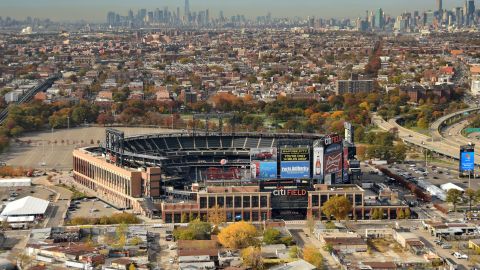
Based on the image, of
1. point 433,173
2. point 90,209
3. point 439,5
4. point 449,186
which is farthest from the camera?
point 439,5

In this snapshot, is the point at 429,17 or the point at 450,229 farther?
the point at 429,17

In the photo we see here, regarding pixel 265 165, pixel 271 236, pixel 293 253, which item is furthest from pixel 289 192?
pixel 293 253

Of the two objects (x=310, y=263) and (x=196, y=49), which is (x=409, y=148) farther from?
(x=196, y=49)

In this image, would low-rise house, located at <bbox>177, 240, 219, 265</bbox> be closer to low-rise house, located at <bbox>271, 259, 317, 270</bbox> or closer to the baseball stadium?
low-rise house, located at <bbox>271, 259, 317, 270</bbox>

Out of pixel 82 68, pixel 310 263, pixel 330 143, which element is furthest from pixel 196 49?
pixel 310 263

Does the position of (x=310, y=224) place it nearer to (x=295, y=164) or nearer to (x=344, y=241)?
(x=344, y=241)

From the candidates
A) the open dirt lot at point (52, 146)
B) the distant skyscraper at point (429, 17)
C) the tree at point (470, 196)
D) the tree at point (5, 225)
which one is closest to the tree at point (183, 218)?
the tree at point (5, 225)

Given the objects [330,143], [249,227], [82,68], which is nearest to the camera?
[249,227]
